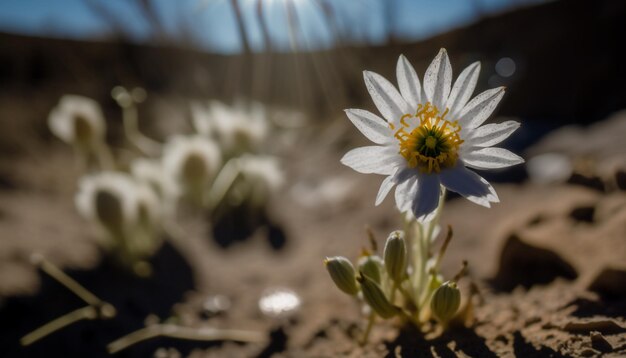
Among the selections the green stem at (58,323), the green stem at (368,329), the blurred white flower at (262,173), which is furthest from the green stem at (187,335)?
the blurred white flower at (262,173)

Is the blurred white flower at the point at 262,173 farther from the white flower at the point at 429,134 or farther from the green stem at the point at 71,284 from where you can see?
the white flower at the point at 429,134

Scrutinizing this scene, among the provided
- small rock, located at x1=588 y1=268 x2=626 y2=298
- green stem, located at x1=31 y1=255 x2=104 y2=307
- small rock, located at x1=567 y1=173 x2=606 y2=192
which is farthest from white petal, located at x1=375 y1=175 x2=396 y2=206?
small rock, located at x1=567 y1=173 x2=606 y2=192

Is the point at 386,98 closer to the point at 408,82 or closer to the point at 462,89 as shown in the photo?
the point at 408,82

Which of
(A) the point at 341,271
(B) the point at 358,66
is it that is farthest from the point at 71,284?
(B) the point at 358,66

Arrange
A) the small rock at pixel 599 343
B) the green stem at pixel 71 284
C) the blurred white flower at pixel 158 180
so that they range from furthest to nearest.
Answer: the blurred white flower at pixel 158 180 → the green stem at pixel 71 284 → the small rock at pixel 599 343

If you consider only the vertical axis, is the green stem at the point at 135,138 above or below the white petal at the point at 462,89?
above

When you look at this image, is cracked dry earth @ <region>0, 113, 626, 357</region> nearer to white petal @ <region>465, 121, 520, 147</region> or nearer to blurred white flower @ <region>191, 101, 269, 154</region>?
white petal @ <region>465, 121, 520, 147</region>

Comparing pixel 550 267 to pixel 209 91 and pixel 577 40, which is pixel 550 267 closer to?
pixel 577 40
